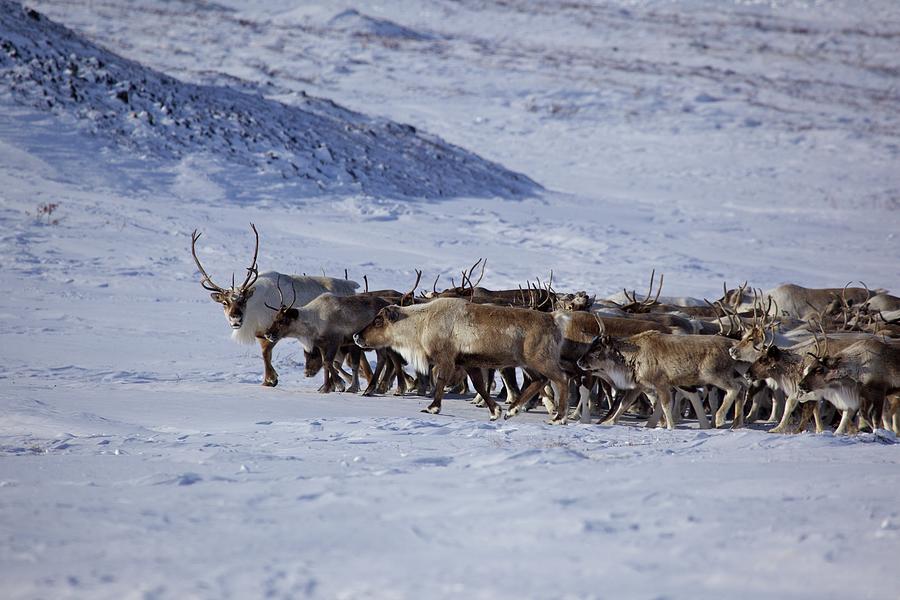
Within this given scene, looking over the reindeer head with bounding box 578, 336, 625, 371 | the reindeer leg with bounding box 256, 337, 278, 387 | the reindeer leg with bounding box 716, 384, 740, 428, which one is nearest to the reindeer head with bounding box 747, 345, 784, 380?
the reindeer leg with bounding box 716, 384, 740, 428

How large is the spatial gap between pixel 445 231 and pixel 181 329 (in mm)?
10474

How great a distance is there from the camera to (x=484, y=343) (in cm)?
983

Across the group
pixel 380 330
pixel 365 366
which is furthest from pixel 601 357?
pixel 365 366

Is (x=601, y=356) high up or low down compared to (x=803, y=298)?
down

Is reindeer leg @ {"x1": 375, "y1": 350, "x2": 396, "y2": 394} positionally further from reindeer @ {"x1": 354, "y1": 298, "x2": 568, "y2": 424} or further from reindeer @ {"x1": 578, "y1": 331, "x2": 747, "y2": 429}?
reindeer @ {"x1": 578, "y1": 331, "x2": 747, "y2": 429}

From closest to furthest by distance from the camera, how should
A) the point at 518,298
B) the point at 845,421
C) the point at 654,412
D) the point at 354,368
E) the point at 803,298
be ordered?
1. the point at 845,421
2. the point at 654,412
3. the point at 354,368
4. the point at 518,298
5. the point at 803,298

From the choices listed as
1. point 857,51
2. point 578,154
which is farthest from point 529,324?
point 857,51

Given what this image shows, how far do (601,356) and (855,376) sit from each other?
230 centimetres

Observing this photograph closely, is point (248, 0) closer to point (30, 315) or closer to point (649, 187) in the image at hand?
point (649, 187)

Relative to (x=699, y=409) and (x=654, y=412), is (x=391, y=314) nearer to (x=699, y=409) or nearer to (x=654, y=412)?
(x=654, y=412)

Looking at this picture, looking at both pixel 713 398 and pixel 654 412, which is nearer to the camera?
pixel 654 412

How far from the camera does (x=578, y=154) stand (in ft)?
136

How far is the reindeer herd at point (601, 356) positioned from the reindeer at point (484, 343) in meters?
0.01

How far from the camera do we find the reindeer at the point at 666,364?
30.8ft
